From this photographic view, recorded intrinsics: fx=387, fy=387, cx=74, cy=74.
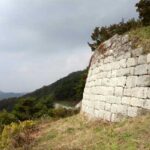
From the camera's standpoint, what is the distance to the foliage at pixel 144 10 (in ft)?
50.9

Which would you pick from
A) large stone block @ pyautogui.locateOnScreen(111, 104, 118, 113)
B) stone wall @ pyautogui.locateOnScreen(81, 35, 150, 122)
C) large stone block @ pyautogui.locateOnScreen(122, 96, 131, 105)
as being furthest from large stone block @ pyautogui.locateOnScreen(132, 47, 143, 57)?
large stone block @ pyautogui.locateOnScreen(111, 104, 118, 113)

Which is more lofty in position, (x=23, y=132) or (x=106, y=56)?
(x=106, y=56)

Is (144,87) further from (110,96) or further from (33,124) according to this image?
(33,124)

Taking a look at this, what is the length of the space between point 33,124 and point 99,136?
6117mm

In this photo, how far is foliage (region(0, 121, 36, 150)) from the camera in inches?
511

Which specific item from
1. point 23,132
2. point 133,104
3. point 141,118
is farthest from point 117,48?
point 23,132

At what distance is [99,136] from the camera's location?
35.2ft

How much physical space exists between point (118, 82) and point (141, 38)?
5.31ft

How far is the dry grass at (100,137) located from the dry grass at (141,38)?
2.37m

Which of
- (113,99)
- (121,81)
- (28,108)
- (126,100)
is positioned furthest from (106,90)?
(28,108)

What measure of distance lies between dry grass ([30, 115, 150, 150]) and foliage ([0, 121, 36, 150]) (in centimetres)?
47

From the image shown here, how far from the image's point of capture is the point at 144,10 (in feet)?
51.1

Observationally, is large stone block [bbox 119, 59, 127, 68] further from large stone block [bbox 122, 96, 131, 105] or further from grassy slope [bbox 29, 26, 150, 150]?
large stone block [bbox 122, 96, 131, 105]

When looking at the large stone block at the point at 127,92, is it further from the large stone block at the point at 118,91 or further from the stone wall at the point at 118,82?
the large stone block at the point at 118,91
